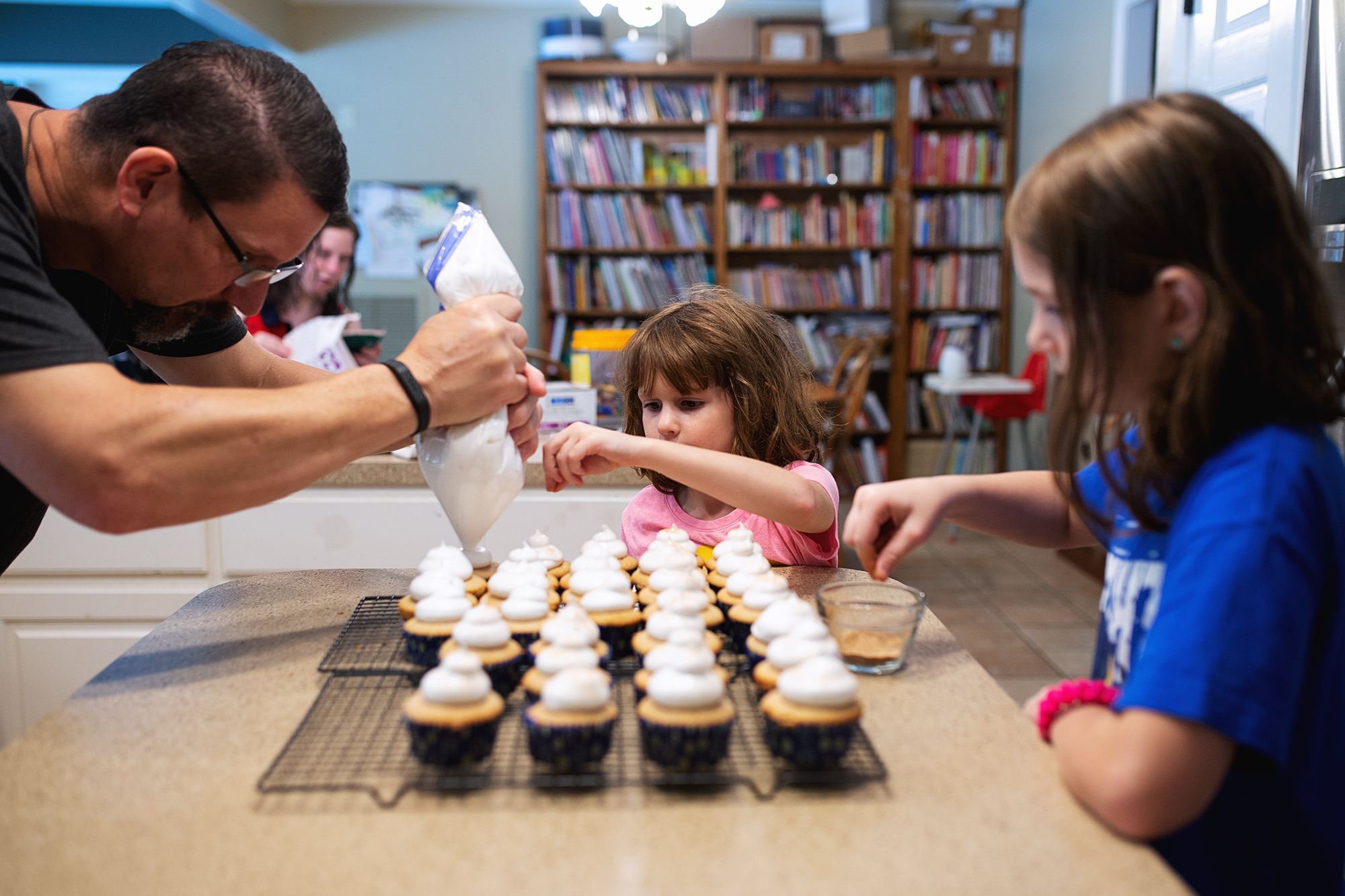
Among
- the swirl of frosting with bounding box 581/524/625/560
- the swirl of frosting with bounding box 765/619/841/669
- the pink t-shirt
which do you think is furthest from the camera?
the pink t-shirt

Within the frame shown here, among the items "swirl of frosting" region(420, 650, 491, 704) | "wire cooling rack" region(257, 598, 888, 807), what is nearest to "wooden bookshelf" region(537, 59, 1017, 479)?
"wire cooling rack" region(257, 598, 888, 807)

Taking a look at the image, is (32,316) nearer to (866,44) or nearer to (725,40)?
(725,40)

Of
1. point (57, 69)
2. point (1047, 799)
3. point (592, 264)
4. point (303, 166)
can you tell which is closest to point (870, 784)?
point (1047, 799)

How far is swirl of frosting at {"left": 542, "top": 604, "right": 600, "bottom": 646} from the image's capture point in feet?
2.90

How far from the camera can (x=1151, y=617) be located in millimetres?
864

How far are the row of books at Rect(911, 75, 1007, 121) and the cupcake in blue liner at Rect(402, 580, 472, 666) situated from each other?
5.45 m

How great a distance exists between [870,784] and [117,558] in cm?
199

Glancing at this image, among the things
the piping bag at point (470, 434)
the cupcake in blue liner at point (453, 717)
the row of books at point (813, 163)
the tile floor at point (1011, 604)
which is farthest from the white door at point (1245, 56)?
the row of books at point (813, 163)

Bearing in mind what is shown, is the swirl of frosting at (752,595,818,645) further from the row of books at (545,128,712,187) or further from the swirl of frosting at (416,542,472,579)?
the row of books at (545,128,712,187)

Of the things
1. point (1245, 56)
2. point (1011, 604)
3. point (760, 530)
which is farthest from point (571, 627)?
point (1011, 604)

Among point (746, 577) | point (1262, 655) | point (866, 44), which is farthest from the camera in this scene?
point (866, 44)

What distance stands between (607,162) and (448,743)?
5226mm

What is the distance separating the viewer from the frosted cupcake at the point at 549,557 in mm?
1287

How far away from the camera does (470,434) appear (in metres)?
1.20
